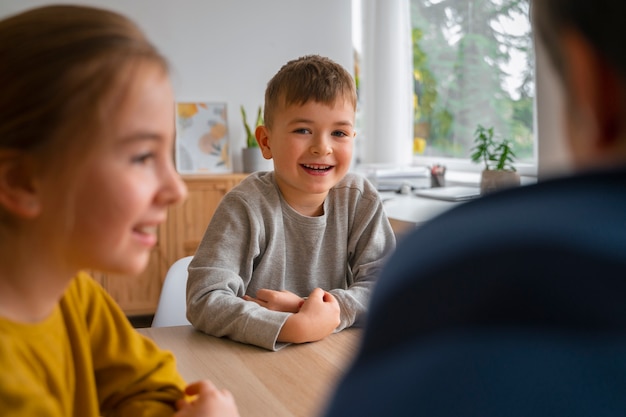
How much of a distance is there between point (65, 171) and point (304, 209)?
1.04 metres

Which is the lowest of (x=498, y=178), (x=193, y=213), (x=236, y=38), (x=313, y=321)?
(x=193, y=213)

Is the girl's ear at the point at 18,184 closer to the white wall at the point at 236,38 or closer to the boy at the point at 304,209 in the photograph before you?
the boy at the point at 304,209

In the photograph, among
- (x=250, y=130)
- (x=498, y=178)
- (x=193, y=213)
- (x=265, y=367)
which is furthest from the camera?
(x=250, y=130)

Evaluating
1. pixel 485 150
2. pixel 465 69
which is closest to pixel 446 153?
pixel 465 69

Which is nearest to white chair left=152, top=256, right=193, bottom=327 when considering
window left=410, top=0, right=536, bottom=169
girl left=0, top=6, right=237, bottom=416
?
girl left=0, top=6, right=237, bottom=416

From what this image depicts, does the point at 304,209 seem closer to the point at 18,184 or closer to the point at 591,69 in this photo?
the point at 18,184

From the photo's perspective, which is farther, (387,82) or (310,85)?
(387,82)

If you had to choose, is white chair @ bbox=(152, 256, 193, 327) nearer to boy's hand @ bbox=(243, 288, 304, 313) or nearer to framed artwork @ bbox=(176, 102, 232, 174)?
boy's hand @ bbox=(243, 288, 304, 313)

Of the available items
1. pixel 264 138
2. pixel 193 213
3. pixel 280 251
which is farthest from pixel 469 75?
pixel 280 251

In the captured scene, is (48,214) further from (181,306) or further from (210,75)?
(210,75)

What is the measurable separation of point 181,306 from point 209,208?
2.38 meters

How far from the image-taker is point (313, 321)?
123 centimetres

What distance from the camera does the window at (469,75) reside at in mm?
3430

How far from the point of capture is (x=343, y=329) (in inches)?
53.0
